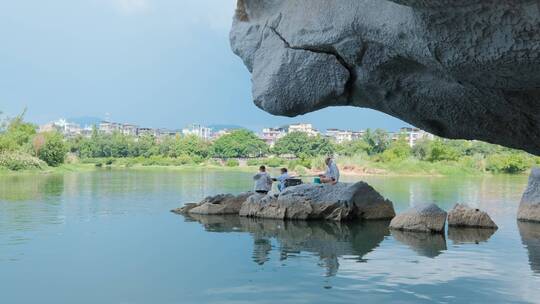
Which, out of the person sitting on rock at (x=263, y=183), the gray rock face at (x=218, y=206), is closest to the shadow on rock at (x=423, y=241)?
the person sitting on rock at (x=263, y=183)

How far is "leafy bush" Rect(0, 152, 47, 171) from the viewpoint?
1565 inches

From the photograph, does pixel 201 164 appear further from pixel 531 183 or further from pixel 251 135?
pixel 531 183

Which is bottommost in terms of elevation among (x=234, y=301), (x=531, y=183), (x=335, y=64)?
(x=234, y=301)

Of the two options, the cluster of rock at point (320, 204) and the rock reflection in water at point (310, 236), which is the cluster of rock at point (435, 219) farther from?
the cluster of rock at point (320, 204)

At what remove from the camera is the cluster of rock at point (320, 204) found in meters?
13.7

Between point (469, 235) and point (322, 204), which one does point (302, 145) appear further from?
point (469, 235)

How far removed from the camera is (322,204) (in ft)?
→ 45.6

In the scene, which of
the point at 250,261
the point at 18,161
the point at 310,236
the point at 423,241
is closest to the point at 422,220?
the point at 423,241

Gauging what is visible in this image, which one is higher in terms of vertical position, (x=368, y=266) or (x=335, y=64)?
(x=335, y=64)

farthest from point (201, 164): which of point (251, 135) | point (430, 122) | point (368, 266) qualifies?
point (430, 122)

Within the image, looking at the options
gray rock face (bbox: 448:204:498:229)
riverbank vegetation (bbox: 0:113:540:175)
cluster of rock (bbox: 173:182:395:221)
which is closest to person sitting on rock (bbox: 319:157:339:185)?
cluster of rock (bbox: 173:182:395:221)

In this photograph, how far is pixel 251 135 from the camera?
261 feet

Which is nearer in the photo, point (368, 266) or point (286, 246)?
point (368, 266)

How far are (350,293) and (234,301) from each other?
1.28 meters
